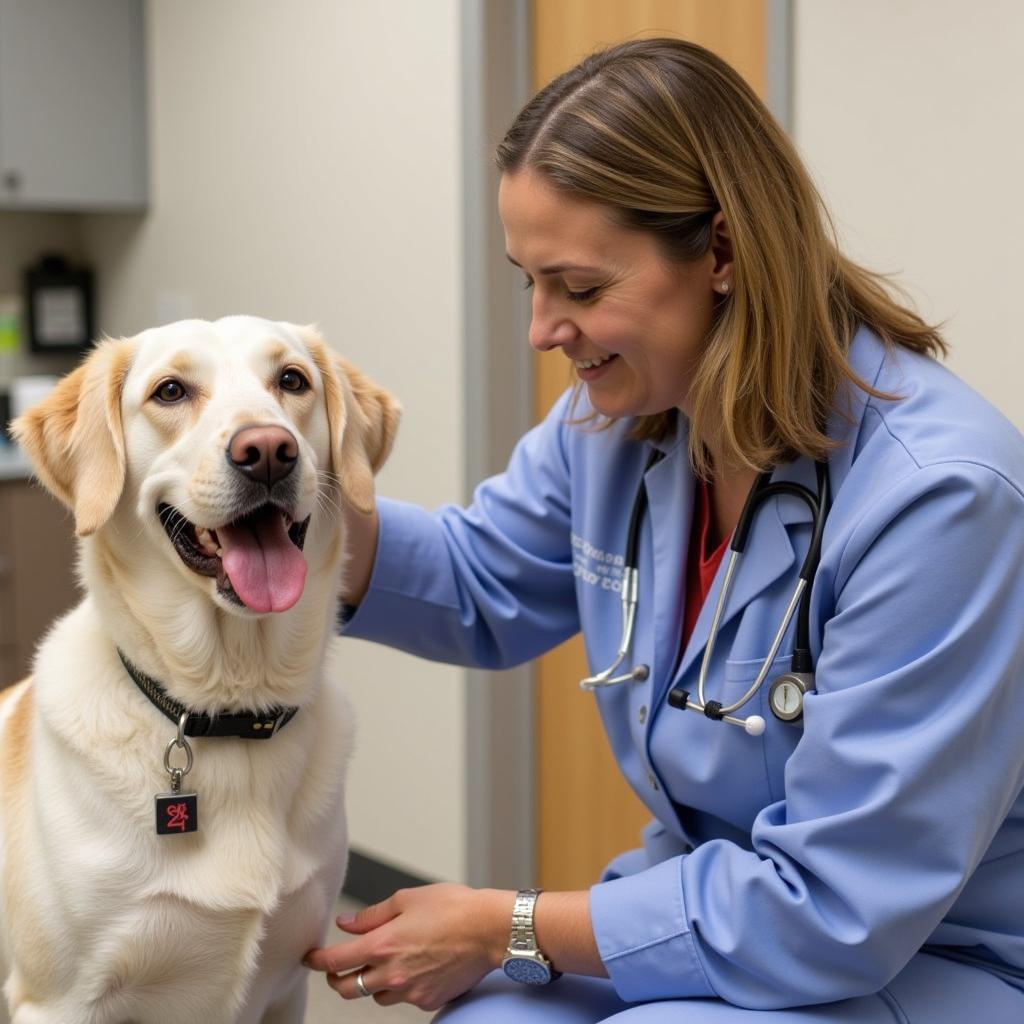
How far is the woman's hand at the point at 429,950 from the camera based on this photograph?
1.35 m

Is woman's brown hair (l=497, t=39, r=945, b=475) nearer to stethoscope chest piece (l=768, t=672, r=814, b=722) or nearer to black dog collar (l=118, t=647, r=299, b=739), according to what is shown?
stethoscope chest piece (l=768, t=672, r=814, b=722)

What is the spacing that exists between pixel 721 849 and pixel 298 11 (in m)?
2.26

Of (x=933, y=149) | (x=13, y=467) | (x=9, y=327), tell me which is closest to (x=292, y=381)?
(x=933, y=149)

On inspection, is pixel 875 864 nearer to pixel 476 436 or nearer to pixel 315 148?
pixel 476 436

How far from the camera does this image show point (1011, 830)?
1.31 m

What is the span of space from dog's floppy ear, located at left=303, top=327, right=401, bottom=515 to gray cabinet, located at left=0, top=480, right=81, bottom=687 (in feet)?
6.83

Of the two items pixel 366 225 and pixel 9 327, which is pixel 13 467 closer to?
pixel 9 327

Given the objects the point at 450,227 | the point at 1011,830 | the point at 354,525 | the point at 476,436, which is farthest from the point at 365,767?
the point at 1011,830

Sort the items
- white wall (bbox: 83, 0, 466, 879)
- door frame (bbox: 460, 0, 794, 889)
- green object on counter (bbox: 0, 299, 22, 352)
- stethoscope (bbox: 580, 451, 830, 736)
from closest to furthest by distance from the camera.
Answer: stethoscope (bbox: 580, 451, 830, 736)
door frame (bbox: 460, 0, 794, 889)
white wall (bbox: 83, 0, 466, 879)
green object on counter (bbox: 0, 299, 22, 352)

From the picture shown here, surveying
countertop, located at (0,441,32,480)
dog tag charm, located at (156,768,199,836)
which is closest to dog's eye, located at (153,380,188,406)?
dog tag charm, located at (156,768,199,836)

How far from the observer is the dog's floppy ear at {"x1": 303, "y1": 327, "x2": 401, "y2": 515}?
4.56 ft

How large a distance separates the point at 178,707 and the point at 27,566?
7.68 ft

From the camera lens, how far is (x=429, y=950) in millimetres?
1355

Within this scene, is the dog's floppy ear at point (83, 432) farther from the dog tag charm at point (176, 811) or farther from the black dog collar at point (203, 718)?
the dog tag charm at point (176, 811)
